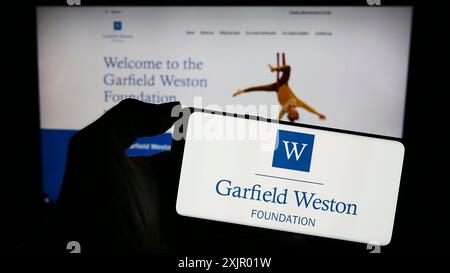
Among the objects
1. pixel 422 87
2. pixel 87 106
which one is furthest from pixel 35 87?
pixel 422 87

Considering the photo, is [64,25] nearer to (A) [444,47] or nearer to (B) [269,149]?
(B) [269,149]

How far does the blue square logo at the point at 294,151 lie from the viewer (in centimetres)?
50

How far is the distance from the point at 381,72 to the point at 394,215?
97 centimetres

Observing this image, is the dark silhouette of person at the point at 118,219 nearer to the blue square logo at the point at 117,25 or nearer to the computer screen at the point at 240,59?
the computer screen at the point at 240,59

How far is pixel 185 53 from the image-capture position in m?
1.35

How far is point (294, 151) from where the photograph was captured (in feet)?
1.62

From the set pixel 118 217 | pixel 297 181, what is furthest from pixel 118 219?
pixel 297 181

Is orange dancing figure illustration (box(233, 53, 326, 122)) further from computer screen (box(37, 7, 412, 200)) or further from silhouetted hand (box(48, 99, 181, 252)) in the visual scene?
silhouetted hand (box(48, 99, 181, 252))

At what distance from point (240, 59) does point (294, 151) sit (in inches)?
36.1

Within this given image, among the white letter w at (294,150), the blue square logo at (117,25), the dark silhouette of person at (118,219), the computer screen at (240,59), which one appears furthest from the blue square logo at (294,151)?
the blue square logo at (117,25)

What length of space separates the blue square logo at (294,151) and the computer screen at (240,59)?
81cm

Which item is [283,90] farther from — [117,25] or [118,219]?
[118,219]

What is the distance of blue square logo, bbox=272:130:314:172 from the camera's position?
1.64ft

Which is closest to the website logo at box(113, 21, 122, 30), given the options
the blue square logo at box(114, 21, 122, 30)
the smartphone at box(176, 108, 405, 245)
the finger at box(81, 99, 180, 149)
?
the blue square logo at box(114, 21, 122, 30)
